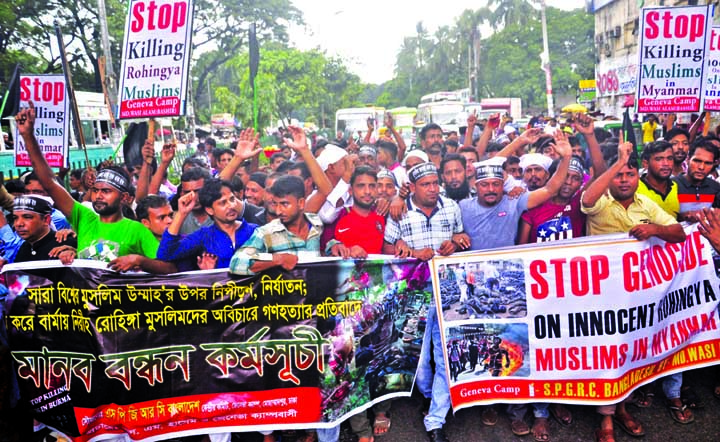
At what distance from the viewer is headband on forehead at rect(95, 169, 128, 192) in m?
4.30

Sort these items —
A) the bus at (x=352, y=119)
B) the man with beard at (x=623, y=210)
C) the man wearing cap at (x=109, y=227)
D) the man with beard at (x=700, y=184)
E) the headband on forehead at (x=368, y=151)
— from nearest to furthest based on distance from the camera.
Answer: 1. the man with beard at (x=623, y=210)
2. the man wearing cap at (x=109, y=227)
3. the man with beard at (x=700, y=184)
4. the headband on forehead at (x=368, y=151)
5. the bus at (x=352, y=119)

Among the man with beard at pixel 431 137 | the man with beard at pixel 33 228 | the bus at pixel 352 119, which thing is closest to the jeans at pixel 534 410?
the man with beard at pixel 33 228

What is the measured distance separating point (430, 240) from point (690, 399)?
2075mm

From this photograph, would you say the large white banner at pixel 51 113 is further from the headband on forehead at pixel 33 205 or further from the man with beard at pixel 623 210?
the man with beard at pixel 623 210

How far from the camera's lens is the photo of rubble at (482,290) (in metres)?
3.89

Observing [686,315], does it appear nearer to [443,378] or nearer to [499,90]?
[443,378]

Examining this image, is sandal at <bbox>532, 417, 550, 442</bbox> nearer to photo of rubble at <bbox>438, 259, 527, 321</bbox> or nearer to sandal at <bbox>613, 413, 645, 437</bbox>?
sandal at <bbox>613, 413, 645, 437</bbox>

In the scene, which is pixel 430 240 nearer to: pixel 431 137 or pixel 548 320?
pixel 548 320

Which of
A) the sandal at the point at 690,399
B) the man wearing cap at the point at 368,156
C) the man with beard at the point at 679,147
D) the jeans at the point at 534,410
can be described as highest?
the man with beard at the point at 679,147

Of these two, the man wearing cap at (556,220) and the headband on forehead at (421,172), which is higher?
the headband on forehead at (421,172)

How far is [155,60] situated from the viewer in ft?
19.0

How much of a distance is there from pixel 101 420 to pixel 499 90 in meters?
51.0

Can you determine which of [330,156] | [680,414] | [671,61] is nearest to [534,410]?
[680,414]

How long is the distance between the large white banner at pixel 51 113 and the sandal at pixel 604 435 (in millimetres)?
6081
